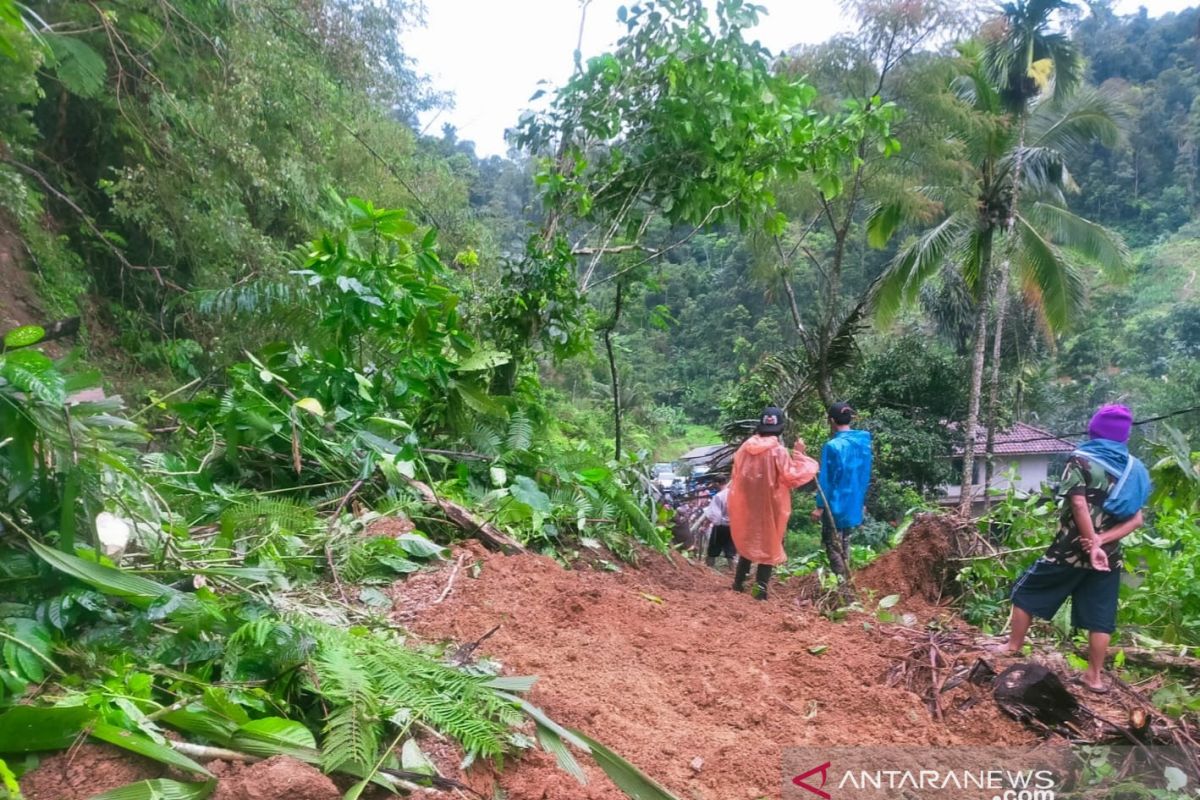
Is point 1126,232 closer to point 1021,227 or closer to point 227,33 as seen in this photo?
point 1021,227

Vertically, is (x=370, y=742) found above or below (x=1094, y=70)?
below

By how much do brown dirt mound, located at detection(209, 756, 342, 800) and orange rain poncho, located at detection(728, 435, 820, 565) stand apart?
3.61 metres

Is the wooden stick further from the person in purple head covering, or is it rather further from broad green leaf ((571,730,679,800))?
the person in purple head covering

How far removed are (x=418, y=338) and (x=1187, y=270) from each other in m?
35.4

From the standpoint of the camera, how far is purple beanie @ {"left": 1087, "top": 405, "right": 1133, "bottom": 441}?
11.4ft

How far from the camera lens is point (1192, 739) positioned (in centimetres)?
251

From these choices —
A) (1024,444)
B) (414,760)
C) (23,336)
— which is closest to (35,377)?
(23,336)

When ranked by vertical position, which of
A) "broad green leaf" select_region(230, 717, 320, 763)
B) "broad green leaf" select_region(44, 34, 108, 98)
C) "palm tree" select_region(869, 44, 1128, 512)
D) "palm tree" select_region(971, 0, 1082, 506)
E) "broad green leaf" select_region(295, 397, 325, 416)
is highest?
"palm tree" select_region(971, 0, 1082, 506)

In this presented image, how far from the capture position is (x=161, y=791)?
1451 millimetres

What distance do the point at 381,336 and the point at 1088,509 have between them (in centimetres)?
355

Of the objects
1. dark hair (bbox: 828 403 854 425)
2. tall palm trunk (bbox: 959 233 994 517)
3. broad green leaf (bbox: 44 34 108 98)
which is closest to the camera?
dark hair (bbox: 828 403 854 425)

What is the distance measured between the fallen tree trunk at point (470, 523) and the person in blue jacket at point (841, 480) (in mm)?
2238

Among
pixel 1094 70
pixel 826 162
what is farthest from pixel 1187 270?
pixel 826 162

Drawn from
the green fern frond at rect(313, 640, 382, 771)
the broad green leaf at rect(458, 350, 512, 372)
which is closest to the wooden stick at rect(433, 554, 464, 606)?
the green fern frond at rect(313, 640, 382, 771)
